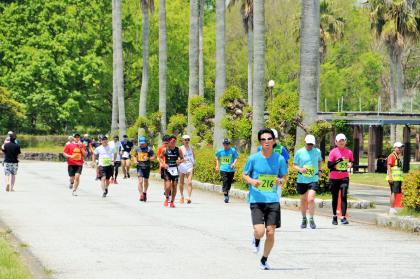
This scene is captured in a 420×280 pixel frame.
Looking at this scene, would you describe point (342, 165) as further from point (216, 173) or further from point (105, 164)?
point (216, 173)

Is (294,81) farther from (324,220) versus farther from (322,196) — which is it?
(324,220)

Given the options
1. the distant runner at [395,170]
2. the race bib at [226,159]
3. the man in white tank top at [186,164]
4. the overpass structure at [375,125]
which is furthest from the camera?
the overpass structure at [375,125]

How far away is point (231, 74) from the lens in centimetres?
8312

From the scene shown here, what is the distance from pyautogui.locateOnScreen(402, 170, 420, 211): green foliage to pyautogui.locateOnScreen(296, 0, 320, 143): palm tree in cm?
919

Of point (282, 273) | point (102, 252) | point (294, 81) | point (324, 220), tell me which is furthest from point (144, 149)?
point (294, 81)

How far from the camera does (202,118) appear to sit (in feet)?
148

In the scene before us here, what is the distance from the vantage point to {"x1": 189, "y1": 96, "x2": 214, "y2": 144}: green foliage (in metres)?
44.7

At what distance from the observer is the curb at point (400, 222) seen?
20031 millimetres

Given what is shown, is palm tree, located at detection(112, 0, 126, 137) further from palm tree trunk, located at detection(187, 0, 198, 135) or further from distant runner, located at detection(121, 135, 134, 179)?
distant runner, located at detection(121, 135, 134, 179)

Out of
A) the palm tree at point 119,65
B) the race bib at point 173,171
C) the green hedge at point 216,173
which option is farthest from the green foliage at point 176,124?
the race bib at point 173,171

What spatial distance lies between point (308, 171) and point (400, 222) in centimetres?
202

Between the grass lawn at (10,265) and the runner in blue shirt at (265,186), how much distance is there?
3076 mm

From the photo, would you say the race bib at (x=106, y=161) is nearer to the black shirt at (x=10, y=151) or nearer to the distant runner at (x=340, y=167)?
the black shirt at (x=10, y=151)

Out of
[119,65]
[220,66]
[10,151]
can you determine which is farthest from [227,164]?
[119,65]
